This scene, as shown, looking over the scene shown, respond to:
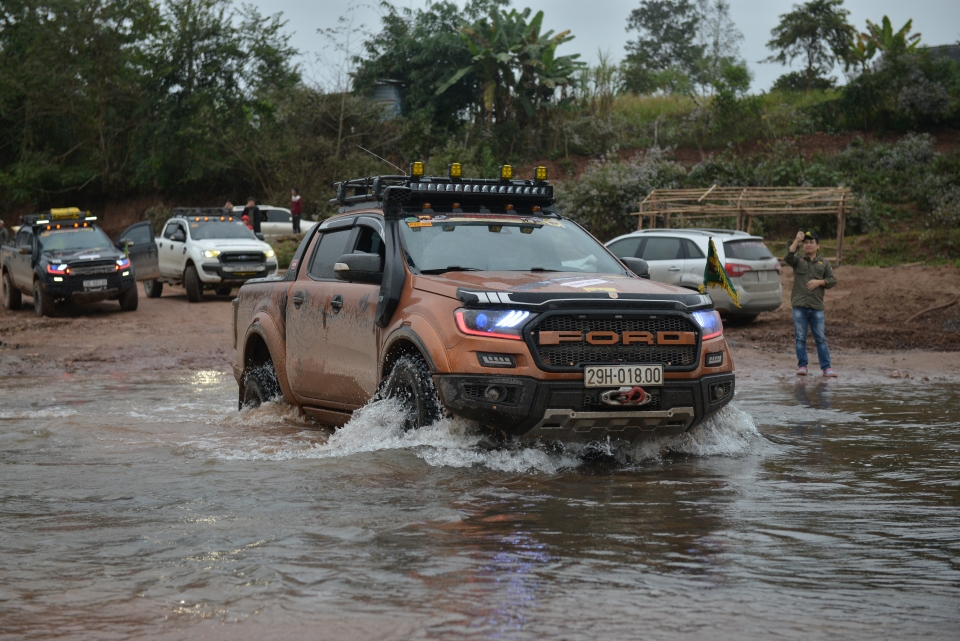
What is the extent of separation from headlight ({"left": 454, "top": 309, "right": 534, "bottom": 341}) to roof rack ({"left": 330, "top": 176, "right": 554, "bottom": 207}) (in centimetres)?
153

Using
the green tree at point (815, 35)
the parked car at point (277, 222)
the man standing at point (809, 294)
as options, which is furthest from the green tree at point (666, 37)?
the man standing at point (809, 294)

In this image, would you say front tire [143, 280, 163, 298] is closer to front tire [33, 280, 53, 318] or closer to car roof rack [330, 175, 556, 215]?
front tire [33, 280, 53, 318]

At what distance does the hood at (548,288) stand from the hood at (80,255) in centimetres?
1576

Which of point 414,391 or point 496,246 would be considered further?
point 496,246

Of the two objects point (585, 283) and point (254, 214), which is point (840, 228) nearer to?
point (254, 214)

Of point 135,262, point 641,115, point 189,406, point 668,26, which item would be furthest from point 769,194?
point 668,26

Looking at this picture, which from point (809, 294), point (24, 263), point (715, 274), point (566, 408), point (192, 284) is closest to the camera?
point (566, 408)

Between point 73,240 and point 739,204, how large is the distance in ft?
47.5

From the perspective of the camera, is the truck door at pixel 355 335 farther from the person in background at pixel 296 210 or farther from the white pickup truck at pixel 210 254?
the person in background at pixel 296 210

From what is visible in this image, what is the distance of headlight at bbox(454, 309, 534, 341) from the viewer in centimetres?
618

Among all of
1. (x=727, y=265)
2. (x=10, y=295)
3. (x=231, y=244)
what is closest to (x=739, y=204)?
(x=727, y=265)

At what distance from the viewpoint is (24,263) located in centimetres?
2192

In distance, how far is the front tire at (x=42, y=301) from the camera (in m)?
21.0

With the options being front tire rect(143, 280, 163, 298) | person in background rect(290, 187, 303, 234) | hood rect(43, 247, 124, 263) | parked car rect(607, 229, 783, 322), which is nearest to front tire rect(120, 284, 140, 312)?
hood rect(43, 247, 124, 263)
